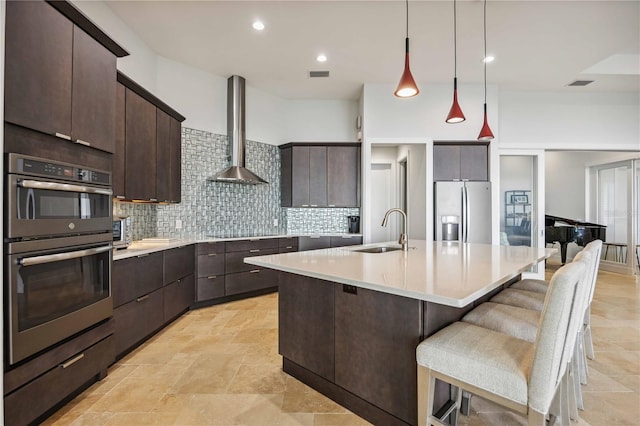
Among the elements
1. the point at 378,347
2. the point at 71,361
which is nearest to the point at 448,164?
the point at 378,347

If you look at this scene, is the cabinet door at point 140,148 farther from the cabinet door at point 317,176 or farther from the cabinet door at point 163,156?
the cabinet door at point 317,176

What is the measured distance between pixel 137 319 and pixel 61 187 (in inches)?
53.6

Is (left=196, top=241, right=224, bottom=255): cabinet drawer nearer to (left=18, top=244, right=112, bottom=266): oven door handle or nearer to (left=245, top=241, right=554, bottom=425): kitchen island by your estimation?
(left=18, top=244, right=112, bottom=266): oven door handle

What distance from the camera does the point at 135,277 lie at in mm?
2621

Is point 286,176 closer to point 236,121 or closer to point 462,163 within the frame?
point 236,121

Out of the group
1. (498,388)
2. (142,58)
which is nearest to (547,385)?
(498,388)

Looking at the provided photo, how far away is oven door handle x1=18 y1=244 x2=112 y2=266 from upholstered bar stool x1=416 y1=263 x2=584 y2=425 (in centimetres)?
195

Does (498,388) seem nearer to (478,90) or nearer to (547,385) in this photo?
(547,385)

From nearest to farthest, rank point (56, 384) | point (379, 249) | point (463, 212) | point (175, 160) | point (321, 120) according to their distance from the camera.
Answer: point (56, 384) → point (379, 249) → point (175, 160) → point (463, 212) → point (321, 120)

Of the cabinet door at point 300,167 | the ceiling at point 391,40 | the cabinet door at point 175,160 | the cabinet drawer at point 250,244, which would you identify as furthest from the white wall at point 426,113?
the cabinet door at point 175,160

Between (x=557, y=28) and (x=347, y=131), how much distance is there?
3060 millimetres

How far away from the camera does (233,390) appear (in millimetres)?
2105

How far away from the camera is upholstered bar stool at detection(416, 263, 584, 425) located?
1125mm

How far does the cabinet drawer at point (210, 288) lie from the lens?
384 centimetres
